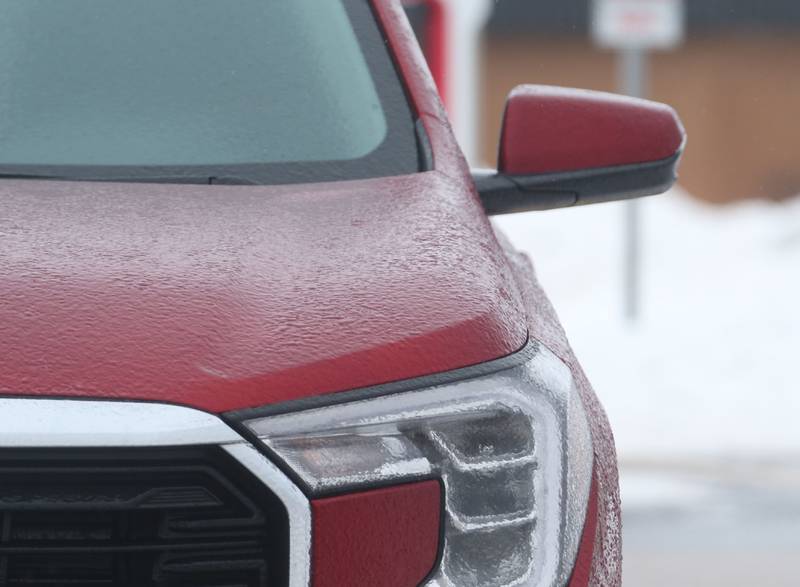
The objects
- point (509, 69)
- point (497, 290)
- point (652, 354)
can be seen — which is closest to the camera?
point (497, 290)

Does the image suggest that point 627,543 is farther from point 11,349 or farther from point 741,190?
point 741,190

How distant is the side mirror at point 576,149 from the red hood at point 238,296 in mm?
412

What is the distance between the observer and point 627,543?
705 centimetres

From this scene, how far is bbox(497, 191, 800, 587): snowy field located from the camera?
7195mm

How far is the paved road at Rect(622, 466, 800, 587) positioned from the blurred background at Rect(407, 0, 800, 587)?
0.01 meters

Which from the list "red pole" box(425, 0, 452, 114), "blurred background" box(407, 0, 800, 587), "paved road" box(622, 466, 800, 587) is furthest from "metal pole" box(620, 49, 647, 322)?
"paved road" box(622, 466, 800, 587)

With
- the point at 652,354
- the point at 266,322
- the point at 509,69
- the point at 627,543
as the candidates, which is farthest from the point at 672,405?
the point at 509,69

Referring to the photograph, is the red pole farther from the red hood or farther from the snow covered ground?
the red hood

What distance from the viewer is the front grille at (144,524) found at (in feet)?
6.53

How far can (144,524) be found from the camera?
6.64ft

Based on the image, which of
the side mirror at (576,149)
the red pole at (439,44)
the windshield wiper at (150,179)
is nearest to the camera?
the windshield wiper at (150,179)

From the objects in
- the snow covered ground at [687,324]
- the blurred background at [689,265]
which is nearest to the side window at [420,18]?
the blurred background at [689,265]

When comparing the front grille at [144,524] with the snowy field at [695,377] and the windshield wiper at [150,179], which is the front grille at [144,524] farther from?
the snowy field at [695,377]

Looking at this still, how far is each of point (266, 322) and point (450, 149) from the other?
0.87 m
